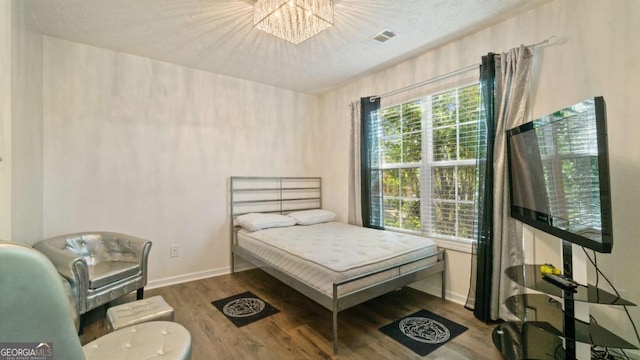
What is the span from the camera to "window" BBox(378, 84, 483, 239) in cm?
266

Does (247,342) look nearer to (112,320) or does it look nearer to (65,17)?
(112,320)

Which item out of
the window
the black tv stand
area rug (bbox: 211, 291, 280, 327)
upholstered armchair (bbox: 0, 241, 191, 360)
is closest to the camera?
upholstered armchair (bbox: 0, 241, 191, 360)

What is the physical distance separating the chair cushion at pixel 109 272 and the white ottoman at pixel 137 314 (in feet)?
1.46

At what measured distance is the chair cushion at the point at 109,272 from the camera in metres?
2.15

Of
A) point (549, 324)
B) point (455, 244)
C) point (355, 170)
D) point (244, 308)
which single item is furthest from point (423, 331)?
point (355, 170)

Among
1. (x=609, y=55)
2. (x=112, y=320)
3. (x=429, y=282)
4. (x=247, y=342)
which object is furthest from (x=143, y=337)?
(x=609, y=55)

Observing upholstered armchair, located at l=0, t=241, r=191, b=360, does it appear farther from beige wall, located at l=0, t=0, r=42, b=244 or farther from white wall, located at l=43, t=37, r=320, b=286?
white wall, located at l=43, t=37, r=320, b=286

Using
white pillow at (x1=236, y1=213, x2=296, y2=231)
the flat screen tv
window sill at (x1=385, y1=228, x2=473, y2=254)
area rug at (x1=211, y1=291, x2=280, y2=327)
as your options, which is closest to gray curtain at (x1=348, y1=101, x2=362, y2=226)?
white pillow at (x1=236, y1=213, x2=296, y2=231)

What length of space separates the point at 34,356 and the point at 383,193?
126 inches

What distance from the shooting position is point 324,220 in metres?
3.88

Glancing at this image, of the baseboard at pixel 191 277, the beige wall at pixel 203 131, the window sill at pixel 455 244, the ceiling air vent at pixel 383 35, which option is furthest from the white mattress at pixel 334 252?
the ceiling air vent at pixel 383 35

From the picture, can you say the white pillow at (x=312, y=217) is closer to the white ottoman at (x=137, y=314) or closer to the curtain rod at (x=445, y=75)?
the curtain rod at (x=445, y=75)

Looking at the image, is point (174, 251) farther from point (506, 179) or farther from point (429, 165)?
point (506, 179)

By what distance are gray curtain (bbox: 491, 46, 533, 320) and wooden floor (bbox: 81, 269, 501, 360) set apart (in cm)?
34
